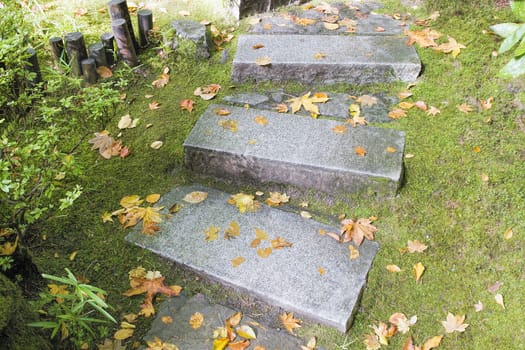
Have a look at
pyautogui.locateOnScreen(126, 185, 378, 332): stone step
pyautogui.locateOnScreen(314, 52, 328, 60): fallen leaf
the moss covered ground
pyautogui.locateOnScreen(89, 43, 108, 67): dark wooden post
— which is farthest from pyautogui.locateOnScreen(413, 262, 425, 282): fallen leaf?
pyautogui.locateOnScreen(89, 43, 108, 67): dark wooden post

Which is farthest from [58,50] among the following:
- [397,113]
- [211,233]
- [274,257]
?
[397,113]

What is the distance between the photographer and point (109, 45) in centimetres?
418

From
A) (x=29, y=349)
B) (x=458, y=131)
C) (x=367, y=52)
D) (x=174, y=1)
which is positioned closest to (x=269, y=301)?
(x=29, y=349)

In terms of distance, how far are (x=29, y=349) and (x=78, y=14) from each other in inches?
159

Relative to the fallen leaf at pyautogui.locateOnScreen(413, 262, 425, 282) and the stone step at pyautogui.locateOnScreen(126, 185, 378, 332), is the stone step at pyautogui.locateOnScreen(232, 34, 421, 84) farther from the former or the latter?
the fallen leaf at pyautogui.locateOnScreen(413, 262, 425, 282)

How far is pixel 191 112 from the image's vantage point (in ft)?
12.6

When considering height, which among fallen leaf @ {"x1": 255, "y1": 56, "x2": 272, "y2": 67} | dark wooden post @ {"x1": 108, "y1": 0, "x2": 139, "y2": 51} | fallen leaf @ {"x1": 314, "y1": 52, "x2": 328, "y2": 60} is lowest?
fallen leaf @ {"x1": 255, "y1": 56, "x2": 272, "y2": 67}

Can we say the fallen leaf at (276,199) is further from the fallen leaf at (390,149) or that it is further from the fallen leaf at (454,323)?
the fallen leaf at (454,323)

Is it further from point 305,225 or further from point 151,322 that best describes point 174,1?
point 151,322

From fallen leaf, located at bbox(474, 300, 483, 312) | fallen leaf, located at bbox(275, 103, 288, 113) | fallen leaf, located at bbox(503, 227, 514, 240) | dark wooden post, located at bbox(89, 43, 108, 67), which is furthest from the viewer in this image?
dark wooden post, located at bbox(89, 43, 108, 67)

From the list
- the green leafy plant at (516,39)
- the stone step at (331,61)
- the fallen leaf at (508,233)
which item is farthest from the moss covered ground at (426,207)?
the green leafy plant at (516,39)

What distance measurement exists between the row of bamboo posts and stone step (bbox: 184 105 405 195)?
4.19 feet

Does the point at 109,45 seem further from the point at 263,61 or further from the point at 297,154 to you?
the point at 297,154

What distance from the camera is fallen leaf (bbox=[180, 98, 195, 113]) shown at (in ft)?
12.6
